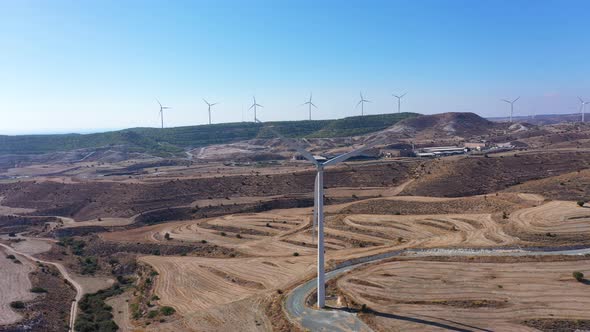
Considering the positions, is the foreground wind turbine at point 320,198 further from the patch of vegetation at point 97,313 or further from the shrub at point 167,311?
the patch of vegetation at point 97,313

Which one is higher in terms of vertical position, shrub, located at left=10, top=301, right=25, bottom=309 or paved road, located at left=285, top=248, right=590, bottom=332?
paved road, located at left=285, top=248, right=590, bottom=332

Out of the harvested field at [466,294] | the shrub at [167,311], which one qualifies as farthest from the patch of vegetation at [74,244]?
the harvested field at [466,294]

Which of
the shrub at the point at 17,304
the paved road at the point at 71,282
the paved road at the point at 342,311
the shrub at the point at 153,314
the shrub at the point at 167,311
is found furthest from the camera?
the paved road at the point at 71,282

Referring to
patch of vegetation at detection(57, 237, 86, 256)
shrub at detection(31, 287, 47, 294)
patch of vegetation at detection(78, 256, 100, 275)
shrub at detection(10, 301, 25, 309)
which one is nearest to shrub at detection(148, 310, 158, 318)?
shrub at detection(10, 301, 25, 309)

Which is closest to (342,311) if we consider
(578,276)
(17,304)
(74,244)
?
(578,276)

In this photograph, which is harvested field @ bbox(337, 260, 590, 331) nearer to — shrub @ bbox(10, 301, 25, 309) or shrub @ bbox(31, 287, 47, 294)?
shrub @ bbox(10, 301, 25, 309)

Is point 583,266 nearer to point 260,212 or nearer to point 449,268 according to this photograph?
point 449,268

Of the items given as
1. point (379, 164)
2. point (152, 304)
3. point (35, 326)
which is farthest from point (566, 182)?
point (35, 326)
